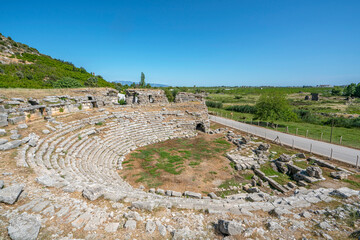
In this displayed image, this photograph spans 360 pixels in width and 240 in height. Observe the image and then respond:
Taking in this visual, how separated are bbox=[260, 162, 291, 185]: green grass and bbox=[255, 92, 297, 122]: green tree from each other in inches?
577

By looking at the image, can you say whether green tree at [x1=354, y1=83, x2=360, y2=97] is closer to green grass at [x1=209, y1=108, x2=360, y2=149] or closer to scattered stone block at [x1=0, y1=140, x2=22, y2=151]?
green grass at [x1=209, y1=108, x2=360, y2=149]

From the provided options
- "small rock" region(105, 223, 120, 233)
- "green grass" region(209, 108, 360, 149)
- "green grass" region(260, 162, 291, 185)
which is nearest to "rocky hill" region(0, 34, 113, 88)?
"small rock" region(105, 223, 120, 233)

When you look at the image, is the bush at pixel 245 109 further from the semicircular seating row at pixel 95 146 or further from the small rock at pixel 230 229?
the small rock at pixel 230 229

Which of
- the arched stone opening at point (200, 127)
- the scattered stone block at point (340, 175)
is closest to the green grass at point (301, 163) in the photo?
the scattered stone block at point (340, 175)

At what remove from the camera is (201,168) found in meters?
11.5

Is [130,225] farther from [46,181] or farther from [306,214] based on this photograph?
[306,214]

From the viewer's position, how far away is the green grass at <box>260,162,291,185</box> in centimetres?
1052

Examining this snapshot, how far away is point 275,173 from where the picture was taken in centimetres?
1148

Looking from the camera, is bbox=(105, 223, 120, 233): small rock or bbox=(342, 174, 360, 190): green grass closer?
bbox=(105, 223, 120, 233): small rock

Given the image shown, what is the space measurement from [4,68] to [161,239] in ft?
131

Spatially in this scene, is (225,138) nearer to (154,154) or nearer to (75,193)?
(154,154)

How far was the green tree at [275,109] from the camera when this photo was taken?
80.7 ft

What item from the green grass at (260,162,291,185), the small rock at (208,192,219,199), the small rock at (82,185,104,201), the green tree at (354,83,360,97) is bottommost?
the green grass at (260,162,291,185)

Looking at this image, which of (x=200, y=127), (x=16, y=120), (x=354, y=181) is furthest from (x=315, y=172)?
(x=16, y=120)
